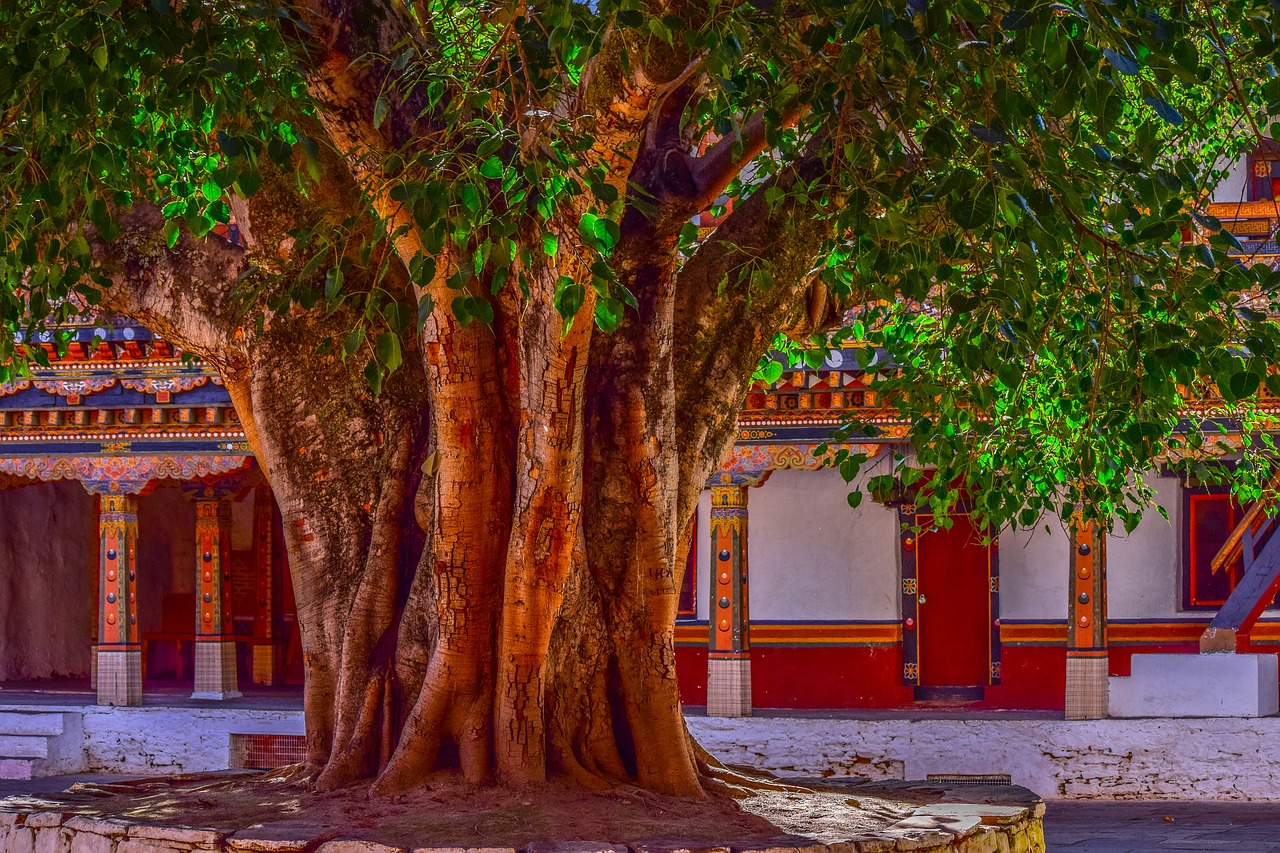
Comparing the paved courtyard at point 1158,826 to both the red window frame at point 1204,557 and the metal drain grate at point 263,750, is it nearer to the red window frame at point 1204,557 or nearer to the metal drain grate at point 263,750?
the red window frame at point 1204,557

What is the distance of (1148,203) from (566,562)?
7.53ft

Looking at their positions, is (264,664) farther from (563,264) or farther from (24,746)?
(563,264)

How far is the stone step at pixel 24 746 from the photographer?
1346cm

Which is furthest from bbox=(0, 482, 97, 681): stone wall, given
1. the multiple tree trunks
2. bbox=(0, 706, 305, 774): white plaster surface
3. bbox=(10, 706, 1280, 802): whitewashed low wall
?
the multiple tree trunks

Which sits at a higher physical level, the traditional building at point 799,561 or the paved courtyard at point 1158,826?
the traditional building at point 799,561

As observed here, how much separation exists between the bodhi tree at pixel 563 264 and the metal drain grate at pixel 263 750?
726 cm

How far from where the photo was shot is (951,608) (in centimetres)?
1436

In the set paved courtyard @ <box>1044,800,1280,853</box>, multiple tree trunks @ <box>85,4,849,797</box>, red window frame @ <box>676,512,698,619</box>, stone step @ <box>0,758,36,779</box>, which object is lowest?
stone step @ <box>0,758,36,779</box>

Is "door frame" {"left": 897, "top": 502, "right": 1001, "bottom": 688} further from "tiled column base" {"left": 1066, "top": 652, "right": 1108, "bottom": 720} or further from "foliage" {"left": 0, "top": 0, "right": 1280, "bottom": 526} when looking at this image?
"foliage" {"left": 0, "top": 0, "right": 1280, "bottom": 526}

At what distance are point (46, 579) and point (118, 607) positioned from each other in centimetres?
338

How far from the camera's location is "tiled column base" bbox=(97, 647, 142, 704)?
13.8 metres

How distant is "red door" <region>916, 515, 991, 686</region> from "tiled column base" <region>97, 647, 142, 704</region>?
722cm

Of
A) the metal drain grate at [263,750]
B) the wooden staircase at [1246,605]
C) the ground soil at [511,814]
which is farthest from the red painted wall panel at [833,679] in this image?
the ground soil at [511,814]

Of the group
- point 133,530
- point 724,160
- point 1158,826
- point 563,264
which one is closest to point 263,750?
point 133,530
